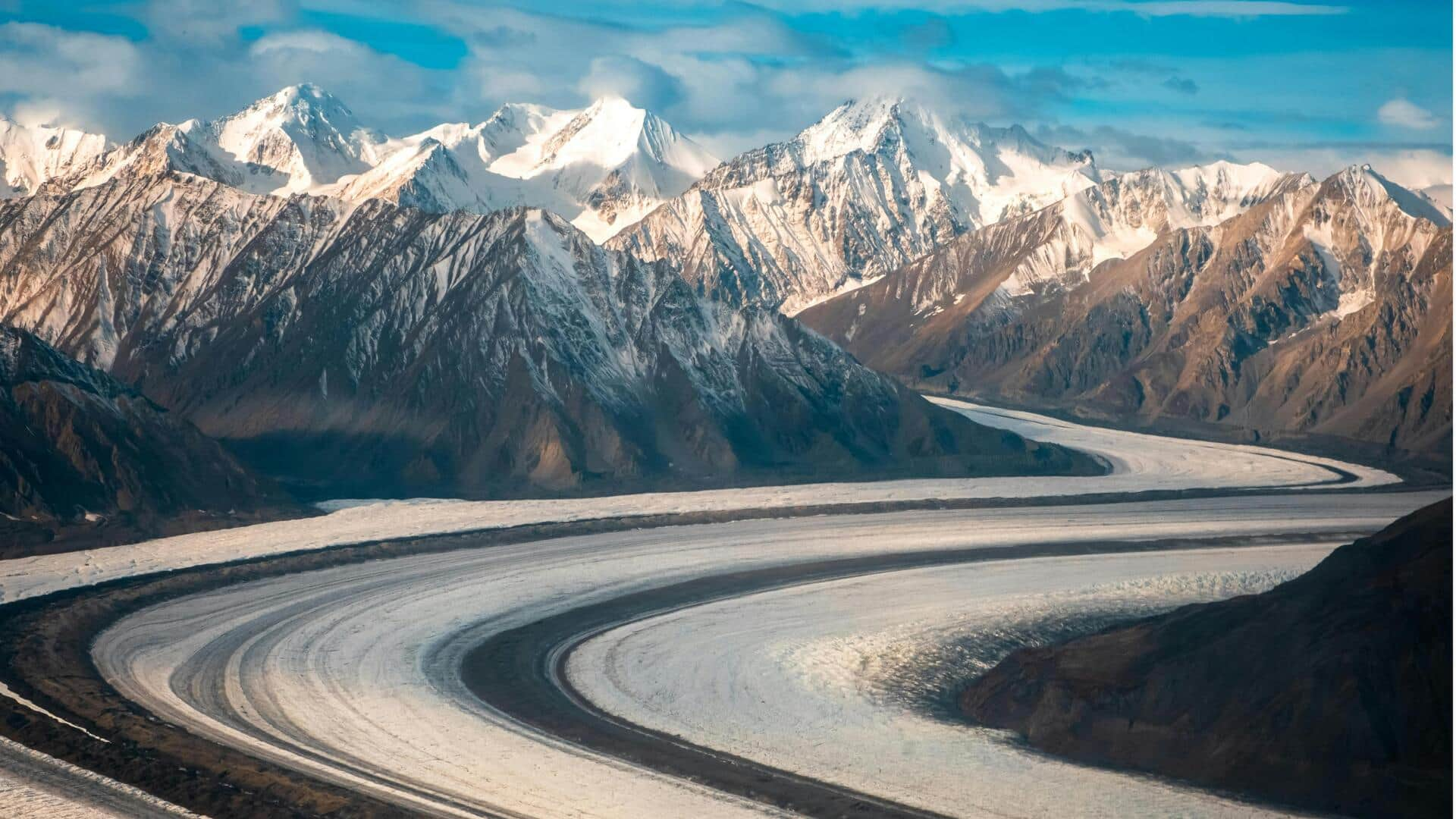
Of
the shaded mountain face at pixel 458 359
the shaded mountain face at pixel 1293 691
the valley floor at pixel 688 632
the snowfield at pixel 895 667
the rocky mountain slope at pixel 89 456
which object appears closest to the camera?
the shaded mountain face at pixel 1293 691

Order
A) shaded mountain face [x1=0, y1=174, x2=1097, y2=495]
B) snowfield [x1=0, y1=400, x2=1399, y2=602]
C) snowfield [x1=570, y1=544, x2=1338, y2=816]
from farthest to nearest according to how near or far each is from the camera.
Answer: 1. shaded mountain face [x1=0, y1=174, x2=1097, y2=495]
2. snowfield [x1=0, y1=400, x2=1399, y2=602]
3. snowfield [x1=570, y1=544, x2=1338, y2=816]

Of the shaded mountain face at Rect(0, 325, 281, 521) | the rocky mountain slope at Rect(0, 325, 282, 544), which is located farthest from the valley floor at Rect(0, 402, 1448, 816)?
the shaded mountain face at Rect(0, 325, 281, 521)

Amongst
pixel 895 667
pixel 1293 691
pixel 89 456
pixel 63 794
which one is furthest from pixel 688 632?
pixel 89 456

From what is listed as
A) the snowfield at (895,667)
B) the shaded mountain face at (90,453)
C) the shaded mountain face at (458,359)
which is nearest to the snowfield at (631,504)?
the shaded mountain face at (90,453)

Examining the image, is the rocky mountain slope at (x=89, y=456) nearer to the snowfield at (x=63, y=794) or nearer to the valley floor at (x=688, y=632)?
the valley floor at (x=688, y=632)

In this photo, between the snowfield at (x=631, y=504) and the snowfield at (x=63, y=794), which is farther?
the snowfield at (x=631, y=504)

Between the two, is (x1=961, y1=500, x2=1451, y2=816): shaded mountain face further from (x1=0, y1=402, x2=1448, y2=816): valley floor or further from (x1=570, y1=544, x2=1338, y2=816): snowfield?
(x1=0, y1=402, x2=1448, y2=816): valley floor

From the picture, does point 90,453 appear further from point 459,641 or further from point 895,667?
point 895,667
